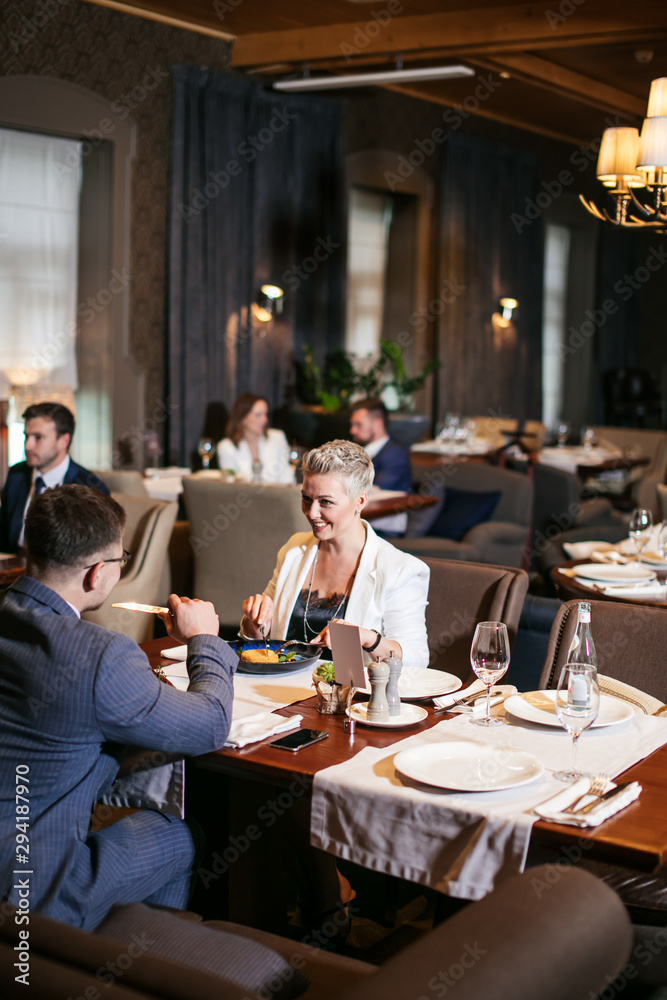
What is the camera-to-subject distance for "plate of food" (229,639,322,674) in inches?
94.0

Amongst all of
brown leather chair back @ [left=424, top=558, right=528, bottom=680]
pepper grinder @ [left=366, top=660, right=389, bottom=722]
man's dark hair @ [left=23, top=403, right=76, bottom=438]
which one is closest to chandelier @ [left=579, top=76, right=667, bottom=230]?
brown leather chair back @ [left=424, top=558, right=528, bottom=680]

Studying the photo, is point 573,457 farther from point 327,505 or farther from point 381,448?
point 327,505

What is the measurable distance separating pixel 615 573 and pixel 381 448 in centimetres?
249

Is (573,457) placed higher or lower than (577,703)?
higher

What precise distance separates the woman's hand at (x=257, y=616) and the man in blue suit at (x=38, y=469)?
5.40ft

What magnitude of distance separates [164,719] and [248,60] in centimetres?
701

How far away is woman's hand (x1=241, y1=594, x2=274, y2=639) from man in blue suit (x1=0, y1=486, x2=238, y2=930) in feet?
2.62

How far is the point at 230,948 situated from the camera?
1.54 meters

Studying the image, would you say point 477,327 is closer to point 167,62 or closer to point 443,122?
point 443,122

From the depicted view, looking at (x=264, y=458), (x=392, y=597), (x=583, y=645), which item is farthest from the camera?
(x=264, y=458)

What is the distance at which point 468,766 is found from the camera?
179cm

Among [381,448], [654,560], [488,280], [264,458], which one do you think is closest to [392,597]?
[654,560]

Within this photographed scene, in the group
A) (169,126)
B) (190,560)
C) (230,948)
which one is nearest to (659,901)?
(230,948)

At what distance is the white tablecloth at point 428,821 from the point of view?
5.25ft
